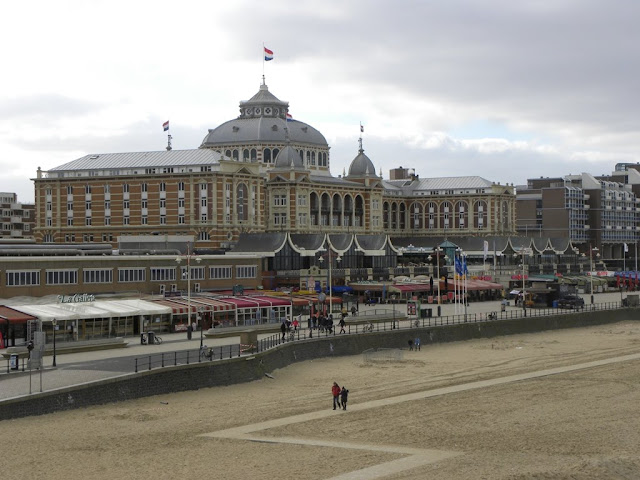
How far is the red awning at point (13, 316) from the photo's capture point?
202 feet

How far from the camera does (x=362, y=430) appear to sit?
45.9 metres

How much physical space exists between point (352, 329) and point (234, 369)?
21.1 meters

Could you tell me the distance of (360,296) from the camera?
109m

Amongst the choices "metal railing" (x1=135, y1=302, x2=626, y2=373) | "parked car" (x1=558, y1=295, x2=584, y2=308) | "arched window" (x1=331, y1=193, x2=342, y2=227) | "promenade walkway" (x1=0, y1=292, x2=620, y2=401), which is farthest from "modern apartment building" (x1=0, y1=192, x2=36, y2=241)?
"promenade walkway" (x1=0, y1=292, x2=620, y2=401)

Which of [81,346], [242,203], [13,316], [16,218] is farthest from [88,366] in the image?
[16,218]

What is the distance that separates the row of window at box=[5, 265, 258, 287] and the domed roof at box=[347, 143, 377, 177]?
60684 millimetres

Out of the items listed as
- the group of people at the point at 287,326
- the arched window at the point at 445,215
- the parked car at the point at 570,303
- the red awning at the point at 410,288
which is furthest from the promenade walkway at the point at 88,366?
the arched window at the point at 445,215

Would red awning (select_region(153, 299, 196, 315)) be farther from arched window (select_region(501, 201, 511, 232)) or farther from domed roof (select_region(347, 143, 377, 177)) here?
arched window (select_region(501, 201, 511, 232))

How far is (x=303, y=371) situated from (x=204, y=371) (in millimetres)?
10344

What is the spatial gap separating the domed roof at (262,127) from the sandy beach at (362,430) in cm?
9217

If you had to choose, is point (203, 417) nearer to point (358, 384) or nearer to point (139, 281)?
point (358, 384)

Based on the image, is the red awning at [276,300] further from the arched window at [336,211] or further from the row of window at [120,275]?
the arched window at [336,211]

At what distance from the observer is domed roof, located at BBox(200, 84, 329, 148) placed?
154 metres

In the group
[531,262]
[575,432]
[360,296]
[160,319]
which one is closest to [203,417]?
[575,432]
